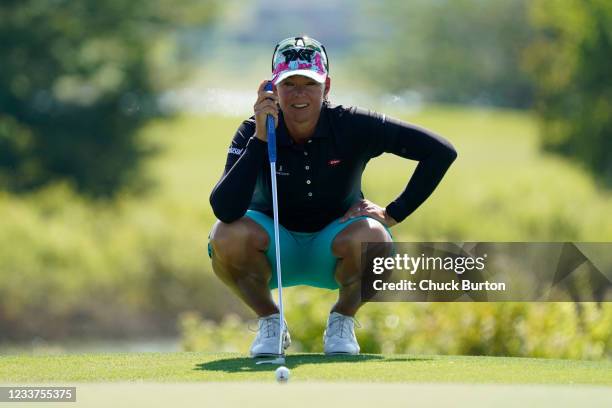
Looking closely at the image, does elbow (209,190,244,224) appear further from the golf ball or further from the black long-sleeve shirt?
the golf ball

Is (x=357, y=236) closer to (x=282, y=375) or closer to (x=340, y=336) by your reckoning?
(x=340, y=336)

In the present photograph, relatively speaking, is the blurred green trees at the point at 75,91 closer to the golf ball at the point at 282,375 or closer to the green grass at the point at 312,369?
the green grass at the point at 312,369

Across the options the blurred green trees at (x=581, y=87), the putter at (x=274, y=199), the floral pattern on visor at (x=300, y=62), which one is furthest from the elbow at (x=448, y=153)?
the blurred green trees at (x=581, y=87)

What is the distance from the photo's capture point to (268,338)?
19.0ft

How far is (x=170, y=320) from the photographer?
19891 mm

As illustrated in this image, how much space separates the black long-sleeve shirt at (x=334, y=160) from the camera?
5777 mm

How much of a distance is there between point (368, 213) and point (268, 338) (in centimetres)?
71

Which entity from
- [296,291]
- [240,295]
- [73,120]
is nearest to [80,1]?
[73,120]

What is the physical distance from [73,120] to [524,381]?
79.3 ft

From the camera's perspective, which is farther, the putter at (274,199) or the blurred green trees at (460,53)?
the blurred green trees at (460,53)

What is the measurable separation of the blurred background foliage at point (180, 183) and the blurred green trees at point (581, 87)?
0.05 metres

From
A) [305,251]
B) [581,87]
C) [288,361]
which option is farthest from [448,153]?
[581,87]

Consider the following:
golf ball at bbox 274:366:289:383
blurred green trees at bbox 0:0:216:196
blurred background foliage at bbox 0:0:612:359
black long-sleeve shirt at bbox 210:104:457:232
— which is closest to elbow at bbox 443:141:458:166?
black long-sleeve shirt at bbox 210:104:457:232

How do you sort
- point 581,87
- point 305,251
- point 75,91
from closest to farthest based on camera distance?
point 305,251 < point 75,91 < point 581,87
